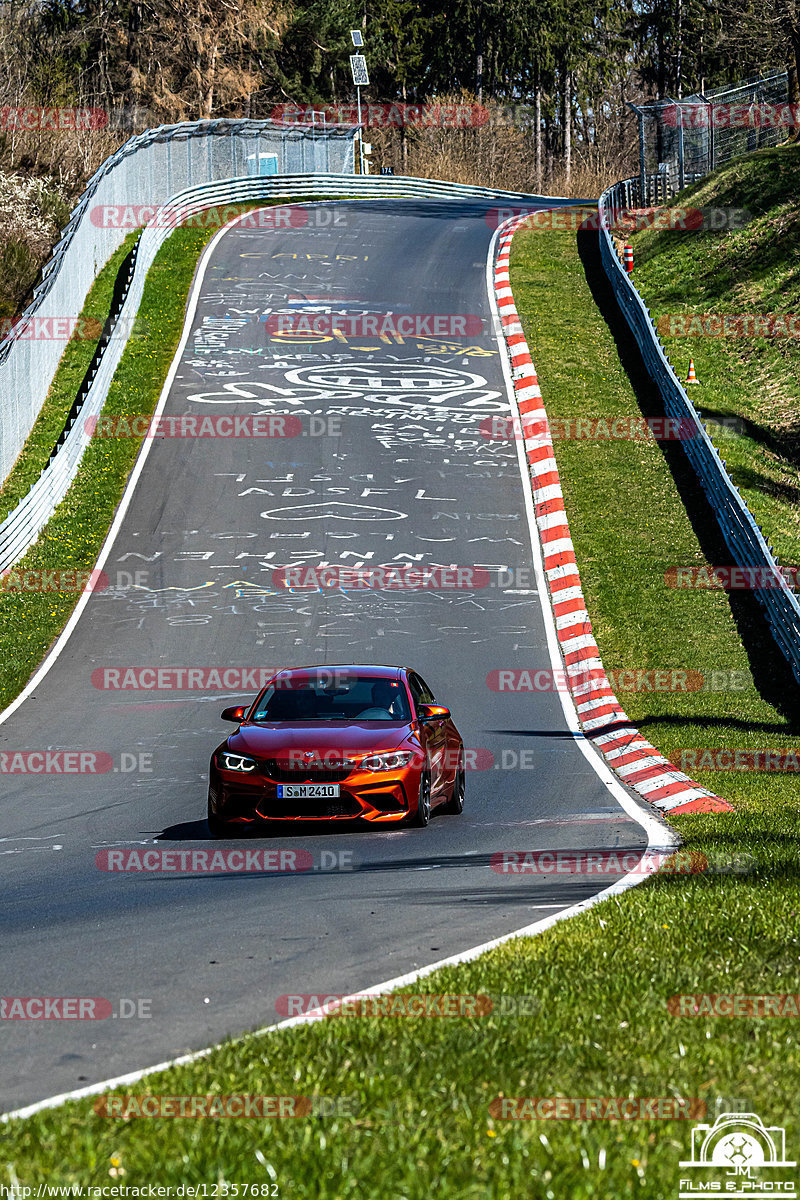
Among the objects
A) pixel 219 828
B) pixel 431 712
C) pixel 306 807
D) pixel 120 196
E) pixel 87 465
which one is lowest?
pixel 219 828

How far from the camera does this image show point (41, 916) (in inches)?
352

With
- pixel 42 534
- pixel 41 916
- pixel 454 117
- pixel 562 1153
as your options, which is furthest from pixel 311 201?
pixel 562 1153

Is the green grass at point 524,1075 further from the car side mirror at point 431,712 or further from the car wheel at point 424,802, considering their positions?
the car side mirror at point 431,712

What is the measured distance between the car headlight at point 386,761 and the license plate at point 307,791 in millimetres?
327

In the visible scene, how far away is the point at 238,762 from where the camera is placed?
11938 millimetres

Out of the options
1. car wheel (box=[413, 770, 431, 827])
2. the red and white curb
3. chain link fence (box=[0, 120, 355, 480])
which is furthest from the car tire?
chain link fence (box=[0, 120, 355, 480])

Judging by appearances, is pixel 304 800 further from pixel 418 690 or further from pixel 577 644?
pixel 577 644

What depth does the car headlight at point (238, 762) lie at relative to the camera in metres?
11.9

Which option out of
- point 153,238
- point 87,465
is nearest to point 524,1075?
point 87,465

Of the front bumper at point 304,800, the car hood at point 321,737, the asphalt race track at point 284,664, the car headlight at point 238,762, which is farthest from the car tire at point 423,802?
the car headlight at point 238,762

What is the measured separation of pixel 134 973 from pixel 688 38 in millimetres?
95982

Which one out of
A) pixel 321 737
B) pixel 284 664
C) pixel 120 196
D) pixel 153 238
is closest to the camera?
pixel 321 737

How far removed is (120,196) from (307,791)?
122ft

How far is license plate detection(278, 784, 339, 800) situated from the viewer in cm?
1182
